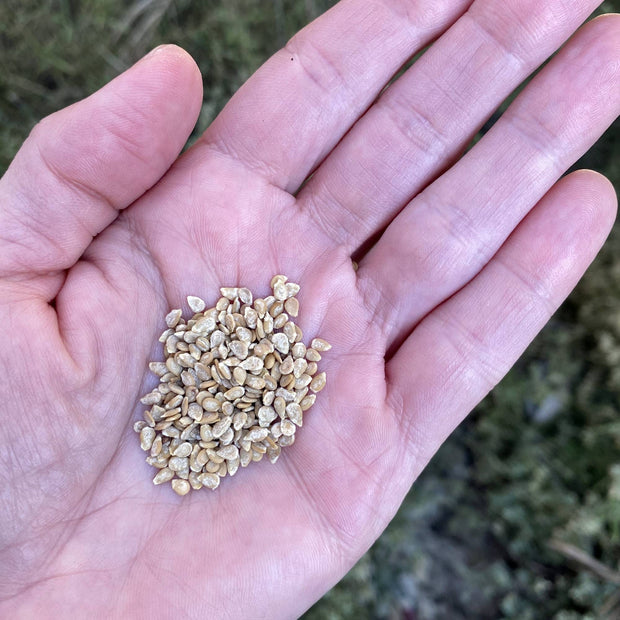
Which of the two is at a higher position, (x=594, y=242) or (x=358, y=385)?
(x=594, y=242)

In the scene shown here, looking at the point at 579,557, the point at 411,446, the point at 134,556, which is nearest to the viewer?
the point at 134,556

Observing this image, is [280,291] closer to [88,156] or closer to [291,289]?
[291,289]

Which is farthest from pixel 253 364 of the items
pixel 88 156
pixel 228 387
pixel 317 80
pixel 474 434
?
pixel 474 434

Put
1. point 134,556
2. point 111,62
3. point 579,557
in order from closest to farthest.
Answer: point 134,556
point 579,557
point 111,62

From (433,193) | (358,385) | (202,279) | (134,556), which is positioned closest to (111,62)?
(202,279)

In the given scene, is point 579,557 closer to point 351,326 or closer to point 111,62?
point 351,326

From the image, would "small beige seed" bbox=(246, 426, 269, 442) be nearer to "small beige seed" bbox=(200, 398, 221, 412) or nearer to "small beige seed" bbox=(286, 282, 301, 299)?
"small beige seed" bbox=(200, 398, 221, 412)

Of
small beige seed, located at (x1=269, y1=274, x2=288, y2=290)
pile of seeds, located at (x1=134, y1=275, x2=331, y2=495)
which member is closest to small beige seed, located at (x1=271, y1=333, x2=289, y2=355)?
pile of seeds, located at (x1=134, y1=275, x2=331, y2=495)
